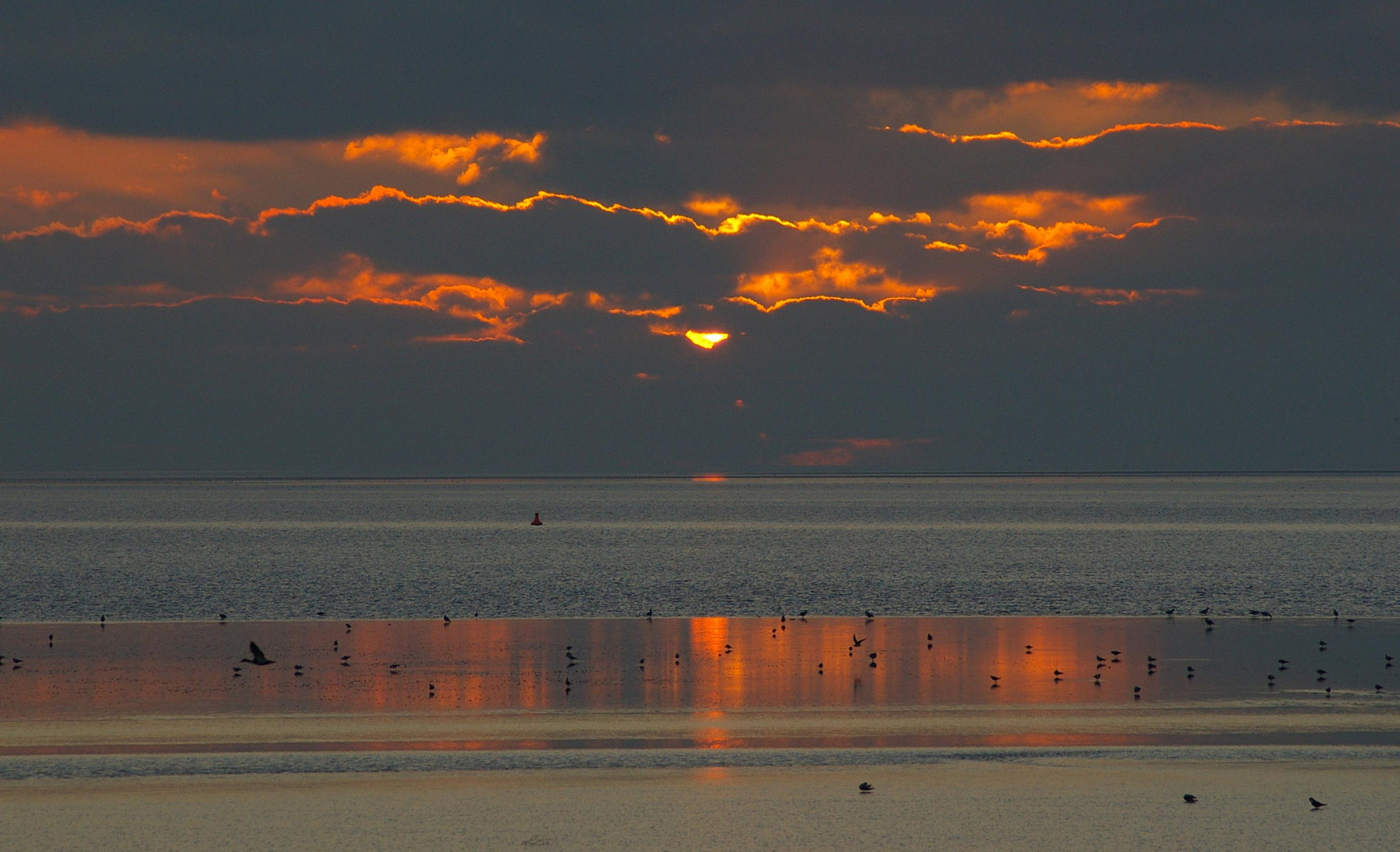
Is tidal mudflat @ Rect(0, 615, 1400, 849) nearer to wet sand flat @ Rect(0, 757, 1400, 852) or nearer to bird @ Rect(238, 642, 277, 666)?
wet sand flat @ Rect(0, 757, 1400, 852)

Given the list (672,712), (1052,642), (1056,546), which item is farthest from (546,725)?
(1056,546)

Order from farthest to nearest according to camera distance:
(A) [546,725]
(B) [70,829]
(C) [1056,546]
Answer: (C) [1056,546]
(A) [546,725]
(B) [70,829]

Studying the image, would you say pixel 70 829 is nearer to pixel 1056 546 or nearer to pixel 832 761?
pixel 832 761

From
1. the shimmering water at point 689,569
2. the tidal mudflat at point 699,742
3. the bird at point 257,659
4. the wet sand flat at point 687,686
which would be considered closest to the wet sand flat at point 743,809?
the tidal mudflat at point 699,742

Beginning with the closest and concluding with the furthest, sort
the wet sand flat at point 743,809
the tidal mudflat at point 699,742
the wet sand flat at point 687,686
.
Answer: the wet sand flat at point 743,809 → the tidal mudflat at point 699,742 → the wet sand flat at point 687,686

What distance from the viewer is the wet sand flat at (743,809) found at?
14.0 m

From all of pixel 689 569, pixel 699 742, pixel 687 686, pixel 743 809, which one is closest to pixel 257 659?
pixel 687 686

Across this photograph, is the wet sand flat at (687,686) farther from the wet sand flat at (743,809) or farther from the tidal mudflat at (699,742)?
the wet sand flat at (743,809)

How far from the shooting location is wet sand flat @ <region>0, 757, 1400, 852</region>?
1398 cm

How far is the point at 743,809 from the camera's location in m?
15.1

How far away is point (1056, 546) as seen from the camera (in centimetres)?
8831

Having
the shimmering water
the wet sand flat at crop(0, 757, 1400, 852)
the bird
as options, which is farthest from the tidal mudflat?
the shimmering water

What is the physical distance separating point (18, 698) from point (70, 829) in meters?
9.61

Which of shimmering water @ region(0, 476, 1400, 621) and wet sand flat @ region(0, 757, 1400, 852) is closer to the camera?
wet sand flat @ region(0, 757, 1400, 852)
